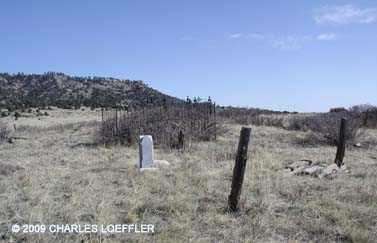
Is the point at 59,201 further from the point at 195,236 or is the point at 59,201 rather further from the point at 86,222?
the point at 195,236

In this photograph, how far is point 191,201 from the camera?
25.0 feet

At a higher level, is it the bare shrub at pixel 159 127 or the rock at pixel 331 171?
the bare shrub at pixel 159 127

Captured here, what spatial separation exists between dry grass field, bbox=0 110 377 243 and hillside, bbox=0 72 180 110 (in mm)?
43141

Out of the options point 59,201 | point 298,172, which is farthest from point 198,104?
point 59,201

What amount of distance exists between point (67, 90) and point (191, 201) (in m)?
60.8

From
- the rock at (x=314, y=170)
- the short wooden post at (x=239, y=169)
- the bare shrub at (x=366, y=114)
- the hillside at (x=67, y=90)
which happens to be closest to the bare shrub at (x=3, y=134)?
the rock at (x=314, y=170)

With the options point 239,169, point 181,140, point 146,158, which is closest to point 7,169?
point 146,158

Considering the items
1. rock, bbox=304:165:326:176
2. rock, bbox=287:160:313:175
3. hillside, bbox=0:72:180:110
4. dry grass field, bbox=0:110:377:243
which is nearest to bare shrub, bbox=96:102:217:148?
dry grass field, bbox=0:110:377:243

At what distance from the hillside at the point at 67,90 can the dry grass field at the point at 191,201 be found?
142ft

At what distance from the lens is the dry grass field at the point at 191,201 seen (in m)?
6.00

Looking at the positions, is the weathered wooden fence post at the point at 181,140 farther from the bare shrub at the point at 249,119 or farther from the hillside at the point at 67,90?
the hillside at the point at 67,90

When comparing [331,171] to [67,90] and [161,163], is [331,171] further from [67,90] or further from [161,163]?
[67,90]

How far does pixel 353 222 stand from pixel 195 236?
2.39m

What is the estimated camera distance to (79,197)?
7707mm
